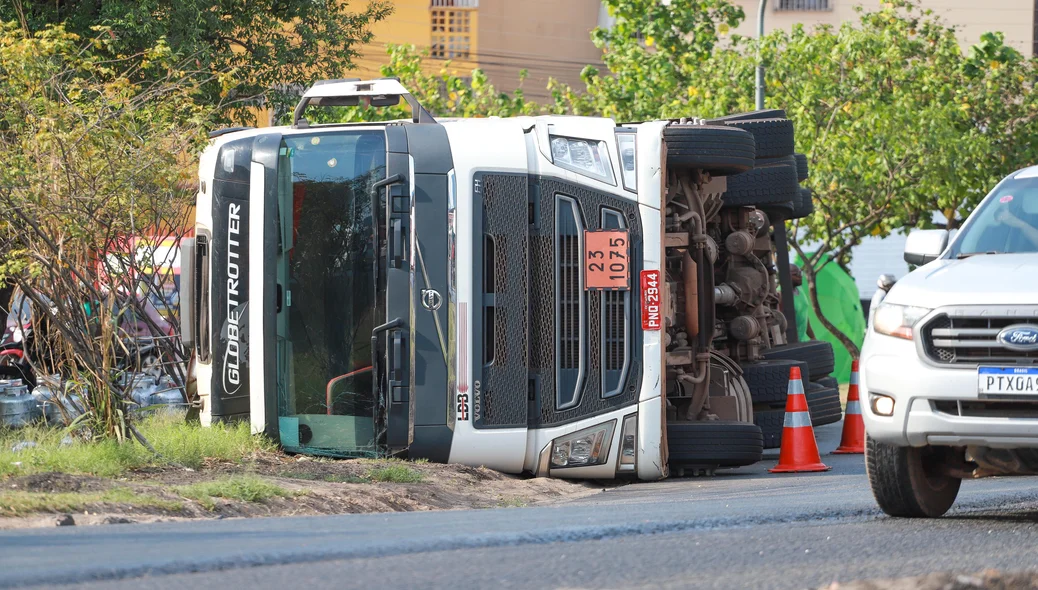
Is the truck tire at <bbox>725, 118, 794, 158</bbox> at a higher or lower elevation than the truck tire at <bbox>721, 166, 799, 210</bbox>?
higher

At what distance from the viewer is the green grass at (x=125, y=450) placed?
8.52 meters

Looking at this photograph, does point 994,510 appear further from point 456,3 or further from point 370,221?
point 456,3

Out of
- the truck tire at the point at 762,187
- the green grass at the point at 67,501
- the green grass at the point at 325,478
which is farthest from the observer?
the truck tire at the point at 762,187

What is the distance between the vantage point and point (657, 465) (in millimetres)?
9984

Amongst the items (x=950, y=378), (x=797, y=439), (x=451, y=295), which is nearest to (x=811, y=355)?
(x=797, y=439)

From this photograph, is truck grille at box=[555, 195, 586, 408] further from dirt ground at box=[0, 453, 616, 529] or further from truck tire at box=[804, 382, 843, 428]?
truck tire at box=[804, 382, 843, 428]

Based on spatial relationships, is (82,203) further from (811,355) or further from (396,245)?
(811,355)

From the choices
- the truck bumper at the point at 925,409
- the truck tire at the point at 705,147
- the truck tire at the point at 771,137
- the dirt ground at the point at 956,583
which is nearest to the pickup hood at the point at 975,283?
the truck bumper at the point at 925,409

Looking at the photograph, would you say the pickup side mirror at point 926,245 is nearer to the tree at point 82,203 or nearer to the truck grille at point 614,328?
the truck grille at point 614,328

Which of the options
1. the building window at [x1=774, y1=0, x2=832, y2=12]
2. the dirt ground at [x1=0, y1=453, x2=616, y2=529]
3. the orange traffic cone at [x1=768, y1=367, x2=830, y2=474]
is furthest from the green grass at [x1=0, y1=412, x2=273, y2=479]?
the building window at [x1=774, y1=0, x2=832, y2=12]

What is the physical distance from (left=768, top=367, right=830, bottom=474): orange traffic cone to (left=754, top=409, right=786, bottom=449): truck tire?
20.3 inches

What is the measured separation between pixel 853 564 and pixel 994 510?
Result: 239 centimetres

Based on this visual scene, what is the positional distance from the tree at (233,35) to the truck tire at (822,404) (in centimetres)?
654

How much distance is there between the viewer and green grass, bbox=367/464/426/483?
9078mm
